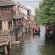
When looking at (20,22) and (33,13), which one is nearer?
(20,22)

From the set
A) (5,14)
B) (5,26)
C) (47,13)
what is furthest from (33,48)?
(47,13)

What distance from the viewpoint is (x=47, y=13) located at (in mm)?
58031

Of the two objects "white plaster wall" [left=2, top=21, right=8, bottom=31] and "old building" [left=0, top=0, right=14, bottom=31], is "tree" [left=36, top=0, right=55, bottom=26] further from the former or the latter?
"white plaster wall" [left=2, top=21, right=8, bottom=31]

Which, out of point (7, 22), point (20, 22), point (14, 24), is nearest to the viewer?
point (7, 22)

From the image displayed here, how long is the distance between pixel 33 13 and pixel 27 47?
4408cm

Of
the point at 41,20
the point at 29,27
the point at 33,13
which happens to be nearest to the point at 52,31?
the point at 41,20

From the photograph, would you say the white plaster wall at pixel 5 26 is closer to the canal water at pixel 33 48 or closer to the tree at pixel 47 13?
the canal water at pixel 33 48

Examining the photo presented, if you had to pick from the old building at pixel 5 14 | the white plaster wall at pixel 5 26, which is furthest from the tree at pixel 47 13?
the white plaster wall at pixel 5 26

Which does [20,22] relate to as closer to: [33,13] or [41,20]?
[41,20]

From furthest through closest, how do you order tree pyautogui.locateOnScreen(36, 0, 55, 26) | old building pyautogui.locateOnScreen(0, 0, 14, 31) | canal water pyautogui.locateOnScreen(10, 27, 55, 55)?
tree pyautogui.locateOnScreen(36, 0, 55, 26), old building pyautogui.locateOnScreen(0, 0, 14, 31), canal water pyautogui.locateOnScreen(10, 27, 55, 55)

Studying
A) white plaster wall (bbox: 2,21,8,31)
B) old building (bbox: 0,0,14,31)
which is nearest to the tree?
old building (bbox: 0,0,14,31)

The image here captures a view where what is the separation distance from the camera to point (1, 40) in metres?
44.9

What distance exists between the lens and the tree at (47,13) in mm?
56875

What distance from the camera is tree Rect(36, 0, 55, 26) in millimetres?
56875
